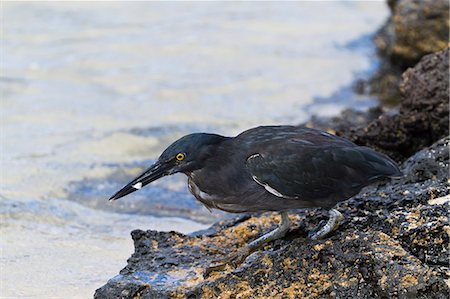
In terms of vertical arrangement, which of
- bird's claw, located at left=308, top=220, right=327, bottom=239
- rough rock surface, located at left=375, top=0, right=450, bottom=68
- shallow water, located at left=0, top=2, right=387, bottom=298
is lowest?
shallow water, located at left=0, top=2, right=387, bottom=298

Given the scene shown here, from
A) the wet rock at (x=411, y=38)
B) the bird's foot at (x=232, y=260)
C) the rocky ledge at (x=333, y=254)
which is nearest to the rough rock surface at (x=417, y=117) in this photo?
the rocky ledge at (x=333, y=254)

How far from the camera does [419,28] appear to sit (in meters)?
10.3

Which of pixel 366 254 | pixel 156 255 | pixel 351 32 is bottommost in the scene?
pixel 351 32

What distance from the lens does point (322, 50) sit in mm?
12570

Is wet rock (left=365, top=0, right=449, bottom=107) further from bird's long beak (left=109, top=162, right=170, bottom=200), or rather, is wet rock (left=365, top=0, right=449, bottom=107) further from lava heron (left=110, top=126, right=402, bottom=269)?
bird's long beak (left=109, top=162, right=170, bottom=200)

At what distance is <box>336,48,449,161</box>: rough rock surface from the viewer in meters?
5.77

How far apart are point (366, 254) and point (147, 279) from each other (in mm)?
1129

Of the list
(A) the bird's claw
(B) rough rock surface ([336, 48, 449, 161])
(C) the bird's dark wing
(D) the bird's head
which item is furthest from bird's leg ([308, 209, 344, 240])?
(B) rough rock surface ([336, 48, 449, 161])

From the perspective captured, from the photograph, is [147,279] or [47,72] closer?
[147,279]

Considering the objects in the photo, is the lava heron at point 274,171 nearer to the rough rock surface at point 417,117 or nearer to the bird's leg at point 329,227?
the bird's leg at point 329,227

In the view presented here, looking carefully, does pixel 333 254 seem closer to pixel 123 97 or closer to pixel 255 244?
pixel 255 244

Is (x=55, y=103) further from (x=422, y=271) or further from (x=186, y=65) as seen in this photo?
(x=422, y=271)

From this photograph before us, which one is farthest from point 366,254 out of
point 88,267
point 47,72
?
point 47,72

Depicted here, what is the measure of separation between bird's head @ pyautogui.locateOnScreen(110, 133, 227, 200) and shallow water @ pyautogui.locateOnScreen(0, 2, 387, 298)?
39.4 inches
